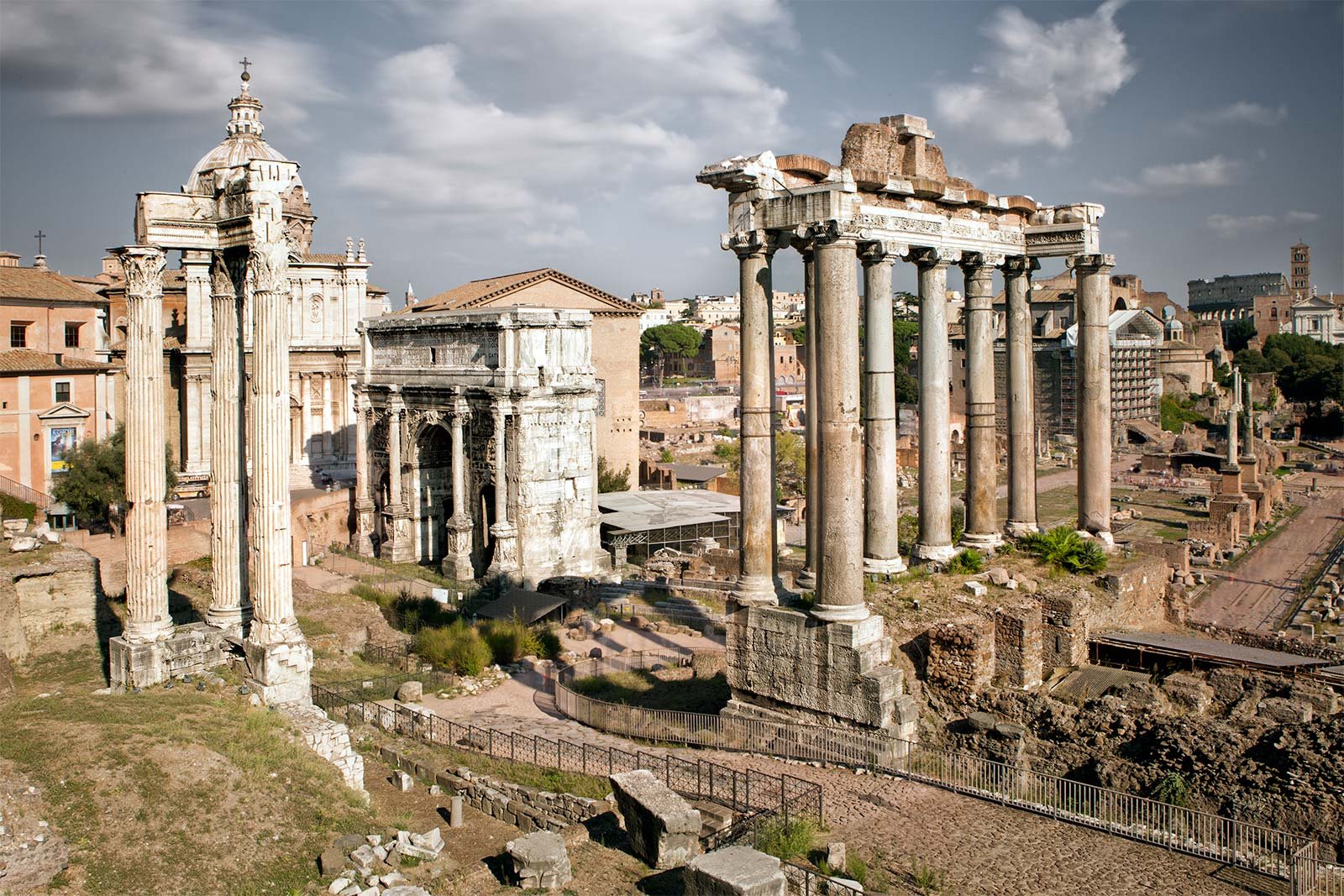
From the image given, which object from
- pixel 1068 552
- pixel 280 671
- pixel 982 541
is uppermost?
pixel 982 541

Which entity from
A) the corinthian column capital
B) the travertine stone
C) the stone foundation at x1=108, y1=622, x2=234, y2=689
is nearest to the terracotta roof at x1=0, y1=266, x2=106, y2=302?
the corinthian column capital

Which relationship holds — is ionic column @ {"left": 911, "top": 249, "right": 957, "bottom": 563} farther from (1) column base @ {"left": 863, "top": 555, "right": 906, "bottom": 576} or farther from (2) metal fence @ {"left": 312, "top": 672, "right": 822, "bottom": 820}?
(2) metal fence @ {"left": 312, "top": 672, "right": 822, "bottom": 820}

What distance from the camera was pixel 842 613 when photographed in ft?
47.2

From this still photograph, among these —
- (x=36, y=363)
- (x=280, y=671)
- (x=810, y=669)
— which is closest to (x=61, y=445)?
(x=36, y=363)

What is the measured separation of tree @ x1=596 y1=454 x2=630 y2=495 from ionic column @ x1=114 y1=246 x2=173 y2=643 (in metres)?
35.1

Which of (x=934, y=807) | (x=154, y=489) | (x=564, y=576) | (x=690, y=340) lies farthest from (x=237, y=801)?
(x=690, y=340)

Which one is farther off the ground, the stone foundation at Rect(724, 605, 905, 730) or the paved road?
the stone foundation at Rect(724, 605, 905, 730)

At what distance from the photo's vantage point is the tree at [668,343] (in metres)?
141

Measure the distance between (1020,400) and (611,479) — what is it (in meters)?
33.7

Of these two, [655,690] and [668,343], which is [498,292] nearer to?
[655,690]

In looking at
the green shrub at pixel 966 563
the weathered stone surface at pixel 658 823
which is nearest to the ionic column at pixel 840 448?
the weathered stone surface at pixel 658 823

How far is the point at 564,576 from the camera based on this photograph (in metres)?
34.0

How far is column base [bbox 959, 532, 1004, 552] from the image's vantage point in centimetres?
1958

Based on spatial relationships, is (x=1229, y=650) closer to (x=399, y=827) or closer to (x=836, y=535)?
(x=836, y=535)
